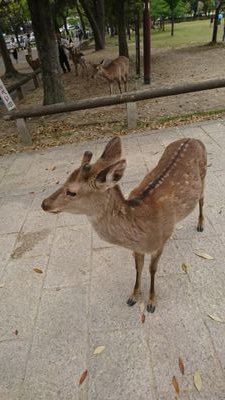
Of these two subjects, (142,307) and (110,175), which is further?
(142,307)

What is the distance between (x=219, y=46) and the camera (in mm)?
19328

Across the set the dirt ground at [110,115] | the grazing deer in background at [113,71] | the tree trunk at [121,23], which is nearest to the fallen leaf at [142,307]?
the dirt ground at [110,115]

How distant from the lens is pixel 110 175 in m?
2.42

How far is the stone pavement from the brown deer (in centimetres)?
32

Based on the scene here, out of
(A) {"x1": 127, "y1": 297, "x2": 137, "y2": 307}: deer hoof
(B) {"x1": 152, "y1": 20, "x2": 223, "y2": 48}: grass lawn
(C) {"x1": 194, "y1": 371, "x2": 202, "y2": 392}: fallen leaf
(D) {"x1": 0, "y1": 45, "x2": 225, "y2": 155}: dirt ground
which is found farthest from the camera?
(B) {"x1": 152, "y1": 20, "x2": 223, "y2": 48}: grass lawn

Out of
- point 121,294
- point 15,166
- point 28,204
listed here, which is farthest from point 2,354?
point 15,166

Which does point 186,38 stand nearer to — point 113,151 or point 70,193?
point 113,151

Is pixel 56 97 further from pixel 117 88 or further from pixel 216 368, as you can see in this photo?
pixel 216 368

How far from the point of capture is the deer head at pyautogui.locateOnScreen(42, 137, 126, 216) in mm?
2502

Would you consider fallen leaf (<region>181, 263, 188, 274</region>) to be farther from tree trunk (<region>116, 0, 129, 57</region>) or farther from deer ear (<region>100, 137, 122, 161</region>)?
tree trunk (<region>116, 0, 129, 57</region>)

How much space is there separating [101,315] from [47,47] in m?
7.79

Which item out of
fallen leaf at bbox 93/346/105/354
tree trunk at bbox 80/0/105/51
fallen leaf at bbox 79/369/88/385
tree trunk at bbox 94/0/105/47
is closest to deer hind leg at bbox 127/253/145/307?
fallen leaf at bbox 93/346/105/354

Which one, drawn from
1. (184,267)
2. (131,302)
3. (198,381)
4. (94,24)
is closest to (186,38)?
(94,24)

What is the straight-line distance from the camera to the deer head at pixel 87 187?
2502mm
